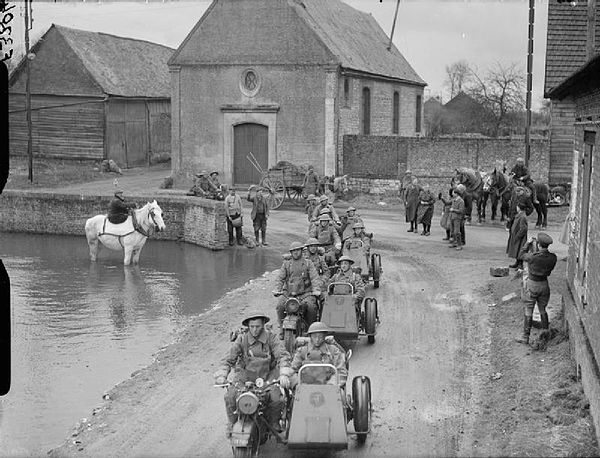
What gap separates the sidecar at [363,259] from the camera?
61.8ft

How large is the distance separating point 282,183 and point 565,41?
14152mm

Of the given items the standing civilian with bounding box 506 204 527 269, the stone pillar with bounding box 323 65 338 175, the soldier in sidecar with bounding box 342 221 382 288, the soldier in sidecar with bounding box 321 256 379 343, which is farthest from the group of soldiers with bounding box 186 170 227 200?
the soldier in sidecar with bounding box 321 256 379 343

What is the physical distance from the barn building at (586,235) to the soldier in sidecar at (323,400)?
264cm

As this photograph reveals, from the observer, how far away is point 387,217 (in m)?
31.8

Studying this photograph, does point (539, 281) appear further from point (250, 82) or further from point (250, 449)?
point (250, 82)

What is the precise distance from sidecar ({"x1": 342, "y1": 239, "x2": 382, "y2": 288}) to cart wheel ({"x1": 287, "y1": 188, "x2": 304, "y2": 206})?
46.9 feet

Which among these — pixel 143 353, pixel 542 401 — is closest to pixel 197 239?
pixel 143 353

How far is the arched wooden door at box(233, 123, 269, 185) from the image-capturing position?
1496 inches

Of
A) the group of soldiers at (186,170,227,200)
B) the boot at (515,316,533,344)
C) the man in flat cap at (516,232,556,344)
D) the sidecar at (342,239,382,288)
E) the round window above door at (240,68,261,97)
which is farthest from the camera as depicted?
the round window above door at (240,68,261,97)

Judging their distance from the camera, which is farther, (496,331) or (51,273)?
(51,273)

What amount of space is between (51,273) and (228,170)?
Answer: 15959 mm

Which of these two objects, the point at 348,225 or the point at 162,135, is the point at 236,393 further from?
the point at 162,135

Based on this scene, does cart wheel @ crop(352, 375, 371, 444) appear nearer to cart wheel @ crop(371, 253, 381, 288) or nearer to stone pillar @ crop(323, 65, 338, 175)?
cart wheel @ crop(371, 253, 381, 288)

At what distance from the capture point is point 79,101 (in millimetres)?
45500
